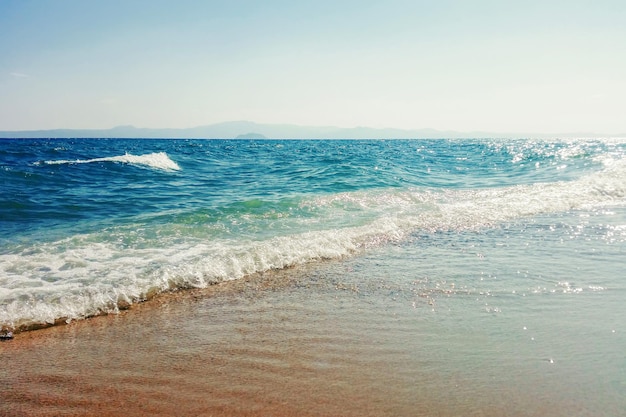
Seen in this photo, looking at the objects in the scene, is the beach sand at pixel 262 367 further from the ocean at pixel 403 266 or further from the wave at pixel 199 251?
the wave at pixel 199 251

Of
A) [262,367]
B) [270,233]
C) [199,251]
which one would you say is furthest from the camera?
[270,233]

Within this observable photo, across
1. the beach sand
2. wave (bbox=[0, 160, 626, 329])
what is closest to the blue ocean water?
wave (bbox=[0, 160, 626, 329])

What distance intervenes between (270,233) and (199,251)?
1.96 m

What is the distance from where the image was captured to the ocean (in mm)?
3695

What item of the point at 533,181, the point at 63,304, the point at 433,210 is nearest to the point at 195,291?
the point at 63,304

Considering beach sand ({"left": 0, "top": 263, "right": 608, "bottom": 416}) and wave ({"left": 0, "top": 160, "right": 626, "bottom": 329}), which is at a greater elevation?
wave ({"left": 0, "top": 160, "right": 626, "bottom": 329})

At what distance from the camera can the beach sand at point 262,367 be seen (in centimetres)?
317

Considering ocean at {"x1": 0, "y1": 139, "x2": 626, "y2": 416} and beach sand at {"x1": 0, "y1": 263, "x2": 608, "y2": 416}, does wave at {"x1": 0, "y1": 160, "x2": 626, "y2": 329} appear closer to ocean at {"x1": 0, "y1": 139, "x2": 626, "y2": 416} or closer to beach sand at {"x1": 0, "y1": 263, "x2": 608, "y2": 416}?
ocean at {"x1": 0, "y1": 139, "x2": 626, "y2": 416}

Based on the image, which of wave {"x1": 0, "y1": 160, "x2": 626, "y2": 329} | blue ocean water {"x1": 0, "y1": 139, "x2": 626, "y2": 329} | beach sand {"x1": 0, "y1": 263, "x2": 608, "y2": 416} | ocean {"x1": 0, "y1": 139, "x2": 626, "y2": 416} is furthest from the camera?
blue ocean water {"x1": 0, "y1": 139, "x2": 626, "y2": 329}

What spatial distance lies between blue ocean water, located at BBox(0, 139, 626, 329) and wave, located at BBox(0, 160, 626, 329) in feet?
0.09

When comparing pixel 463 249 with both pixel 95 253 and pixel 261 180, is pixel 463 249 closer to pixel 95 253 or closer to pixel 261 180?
pixel 95 253

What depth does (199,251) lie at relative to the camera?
7.72 metres

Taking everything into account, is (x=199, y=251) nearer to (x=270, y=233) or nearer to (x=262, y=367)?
(x=270, y=233)

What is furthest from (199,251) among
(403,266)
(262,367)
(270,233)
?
(262,367)
